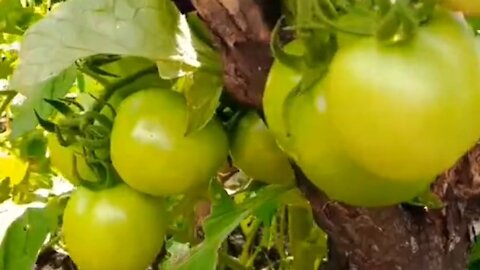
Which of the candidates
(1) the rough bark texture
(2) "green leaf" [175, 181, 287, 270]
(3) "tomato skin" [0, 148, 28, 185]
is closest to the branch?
(1) the rough bark texture

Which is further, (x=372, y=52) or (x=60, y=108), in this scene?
(x=60, y=108)

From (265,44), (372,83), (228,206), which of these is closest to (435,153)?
(372,83)

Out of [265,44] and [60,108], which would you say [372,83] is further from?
[60,108]

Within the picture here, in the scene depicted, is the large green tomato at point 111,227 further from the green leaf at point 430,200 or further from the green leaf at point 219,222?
the green leaf at point 430,200

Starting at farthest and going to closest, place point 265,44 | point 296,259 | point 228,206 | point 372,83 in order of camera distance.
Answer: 1. point 296,259
2. point 228,206
3. point 265,44
4. point 372,83

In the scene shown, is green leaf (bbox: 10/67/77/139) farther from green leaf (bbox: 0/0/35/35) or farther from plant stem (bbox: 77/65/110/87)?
green leaf (bbox: 0/0/35/35)

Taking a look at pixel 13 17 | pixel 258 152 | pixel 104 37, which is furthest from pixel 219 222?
pixel 13 17

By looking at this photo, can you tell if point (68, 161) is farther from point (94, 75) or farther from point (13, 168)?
point (13, 168)
